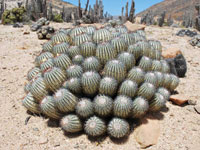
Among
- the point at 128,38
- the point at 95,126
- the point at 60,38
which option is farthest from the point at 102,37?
the point at 95,126

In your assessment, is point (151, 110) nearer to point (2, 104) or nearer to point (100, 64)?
A: point (100, 64)

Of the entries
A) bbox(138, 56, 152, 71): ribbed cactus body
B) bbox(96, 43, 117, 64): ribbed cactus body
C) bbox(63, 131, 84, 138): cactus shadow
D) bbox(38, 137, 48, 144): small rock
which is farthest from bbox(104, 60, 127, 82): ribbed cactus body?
bbox(38, 137, 48, 144): small rock

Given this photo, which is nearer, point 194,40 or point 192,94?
point 192,94

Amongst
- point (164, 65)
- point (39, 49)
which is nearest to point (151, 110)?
point (164, 65)

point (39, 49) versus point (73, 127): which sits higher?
point (39, 49)

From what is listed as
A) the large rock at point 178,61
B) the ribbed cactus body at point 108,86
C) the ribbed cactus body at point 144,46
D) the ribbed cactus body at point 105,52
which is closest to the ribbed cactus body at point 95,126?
the ribbed cactus body at point 108,86

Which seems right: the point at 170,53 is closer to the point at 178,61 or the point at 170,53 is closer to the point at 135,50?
the point at 178,61

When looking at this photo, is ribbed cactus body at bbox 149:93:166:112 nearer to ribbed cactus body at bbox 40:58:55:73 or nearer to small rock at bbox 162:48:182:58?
ribbed cactus body at bbox 40:58:55:73
